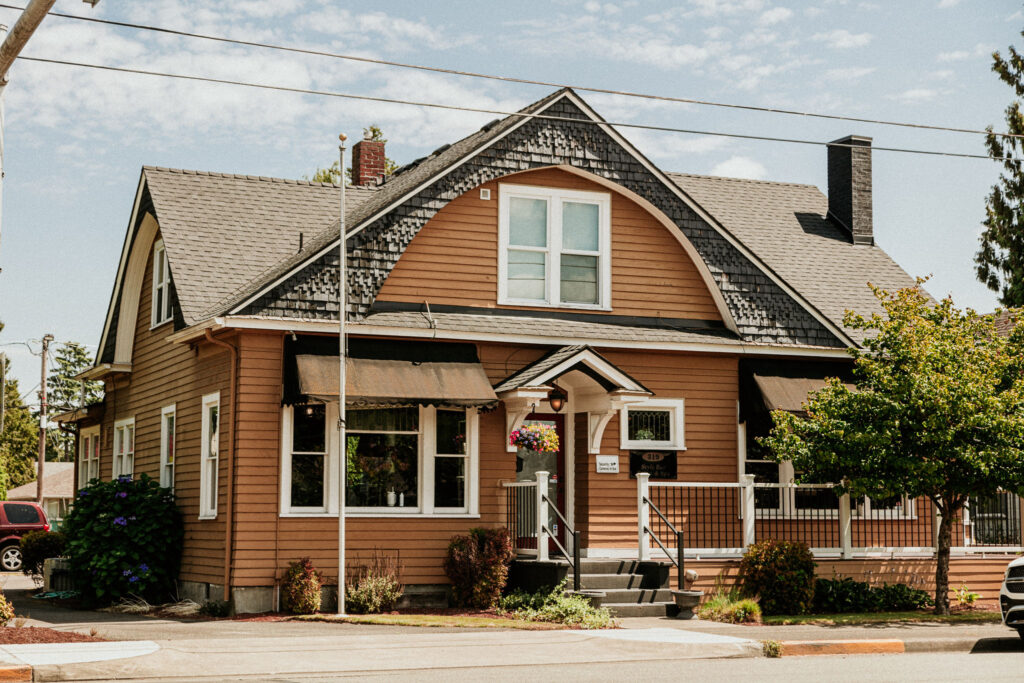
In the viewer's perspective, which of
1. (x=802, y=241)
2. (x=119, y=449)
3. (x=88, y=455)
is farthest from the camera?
(x=88, y=455)

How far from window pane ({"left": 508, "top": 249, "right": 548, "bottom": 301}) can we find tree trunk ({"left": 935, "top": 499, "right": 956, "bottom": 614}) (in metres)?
6.86

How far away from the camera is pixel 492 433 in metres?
19.1

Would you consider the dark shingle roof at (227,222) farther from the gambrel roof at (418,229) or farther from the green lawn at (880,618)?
the green lawn at (880,618)

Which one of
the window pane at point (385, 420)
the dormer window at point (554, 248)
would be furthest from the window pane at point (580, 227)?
the window pane at point (385, 420)

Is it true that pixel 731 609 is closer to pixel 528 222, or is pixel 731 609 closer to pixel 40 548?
pixel 528 222

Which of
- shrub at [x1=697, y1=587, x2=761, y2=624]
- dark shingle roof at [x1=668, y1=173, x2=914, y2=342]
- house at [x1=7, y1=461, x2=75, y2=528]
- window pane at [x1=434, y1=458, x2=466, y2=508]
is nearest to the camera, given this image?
shrub at [x1=697, y1=587, x2=761, y2=624]

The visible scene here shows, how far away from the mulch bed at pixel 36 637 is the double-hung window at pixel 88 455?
13.3 meters

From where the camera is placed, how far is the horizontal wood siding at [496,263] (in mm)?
19016

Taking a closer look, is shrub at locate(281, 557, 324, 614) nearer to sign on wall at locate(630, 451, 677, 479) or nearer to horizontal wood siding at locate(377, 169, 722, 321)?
horizontal wood siding at locate(377, 169, 722, 321)

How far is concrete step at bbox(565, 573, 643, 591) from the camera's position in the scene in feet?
58.1

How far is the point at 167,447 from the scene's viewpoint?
70.7 feet

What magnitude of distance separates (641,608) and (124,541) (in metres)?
8.10

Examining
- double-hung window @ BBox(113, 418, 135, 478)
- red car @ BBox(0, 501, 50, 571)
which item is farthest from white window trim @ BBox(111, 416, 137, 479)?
red car @ BBox(0, 501, 50, 571)

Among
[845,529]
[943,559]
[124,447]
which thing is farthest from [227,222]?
[943,559]
